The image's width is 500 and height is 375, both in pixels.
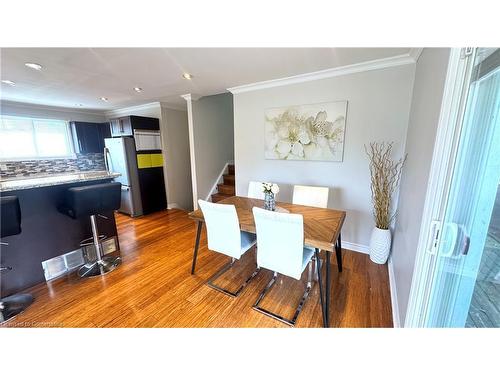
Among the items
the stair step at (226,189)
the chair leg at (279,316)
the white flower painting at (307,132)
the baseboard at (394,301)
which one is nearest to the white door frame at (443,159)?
the baseboard at (394,301)

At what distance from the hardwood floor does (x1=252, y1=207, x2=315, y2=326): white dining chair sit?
0.19m

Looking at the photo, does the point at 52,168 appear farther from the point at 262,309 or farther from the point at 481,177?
the point at 481,177

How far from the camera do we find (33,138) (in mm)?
4223

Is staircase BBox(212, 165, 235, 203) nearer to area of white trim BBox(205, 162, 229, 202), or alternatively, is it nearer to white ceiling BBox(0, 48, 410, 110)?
area of white trim BBox(205, 162, 229, 202)

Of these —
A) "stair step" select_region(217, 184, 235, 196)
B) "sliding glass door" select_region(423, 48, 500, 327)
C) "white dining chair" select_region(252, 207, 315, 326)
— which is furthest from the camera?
"stair step" select_region(217, 184, 235, 196)

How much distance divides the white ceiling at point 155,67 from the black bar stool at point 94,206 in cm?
130

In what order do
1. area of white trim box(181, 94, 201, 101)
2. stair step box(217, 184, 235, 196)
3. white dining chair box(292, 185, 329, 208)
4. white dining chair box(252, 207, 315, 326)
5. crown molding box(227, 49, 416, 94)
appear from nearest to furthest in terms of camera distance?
white dining chair box(252, 207, 315, 326) → crown molding box(227, 49, 416, 94) → white dining chair box(292, 185, 329, 208) → area of white trim box(181, 94, 201, 101) → stair step box(217, 184, 235, 196)

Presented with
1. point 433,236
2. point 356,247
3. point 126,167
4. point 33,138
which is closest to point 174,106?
point 126,167

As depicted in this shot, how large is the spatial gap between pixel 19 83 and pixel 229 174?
3.49 m

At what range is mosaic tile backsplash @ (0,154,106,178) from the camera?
395 centimetres

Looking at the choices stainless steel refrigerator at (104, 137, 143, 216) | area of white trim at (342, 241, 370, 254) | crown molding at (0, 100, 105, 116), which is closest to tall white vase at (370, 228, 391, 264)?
area of white trim at (342, 241, 370, 254)

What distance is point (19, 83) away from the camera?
2.77m
